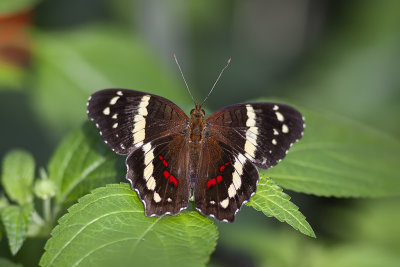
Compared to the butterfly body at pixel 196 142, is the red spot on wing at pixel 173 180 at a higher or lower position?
lower

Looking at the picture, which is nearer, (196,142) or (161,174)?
(161,174)

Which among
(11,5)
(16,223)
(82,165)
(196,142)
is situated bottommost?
(16,223)

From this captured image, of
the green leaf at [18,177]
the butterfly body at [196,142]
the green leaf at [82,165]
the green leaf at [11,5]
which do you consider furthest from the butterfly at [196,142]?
the green leaf at [11,5]

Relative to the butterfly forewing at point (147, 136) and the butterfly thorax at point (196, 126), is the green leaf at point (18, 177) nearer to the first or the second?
the butterfly forewing at point (147, 136)

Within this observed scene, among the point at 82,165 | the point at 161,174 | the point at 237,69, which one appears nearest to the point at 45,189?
the point at 82,165

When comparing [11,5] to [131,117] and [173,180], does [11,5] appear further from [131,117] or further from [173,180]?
[173,180]

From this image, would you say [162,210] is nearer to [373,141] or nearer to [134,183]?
[134,183]

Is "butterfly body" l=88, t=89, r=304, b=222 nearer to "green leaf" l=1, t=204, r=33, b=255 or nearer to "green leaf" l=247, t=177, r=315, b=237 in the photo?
"green leaf" l=247, t=177, r=315, b=237
